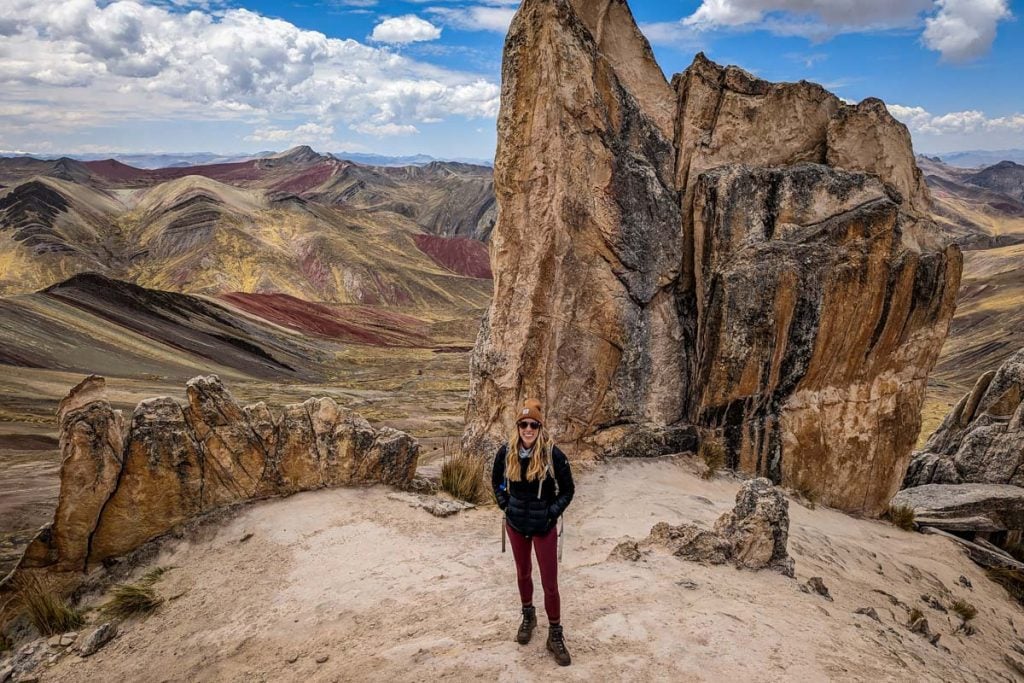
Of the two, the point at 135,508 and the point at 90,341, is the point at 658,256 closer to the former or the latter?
the point at 135,508

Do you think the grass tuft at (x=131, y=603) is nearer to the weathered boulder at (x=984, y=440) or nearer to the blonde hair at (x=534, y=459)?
the blonde hair at (x=534, y=459)

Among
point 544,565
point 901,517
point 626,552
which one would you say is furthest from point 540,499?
point 901,517

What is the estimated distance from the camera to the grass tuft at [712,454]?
11.6 metres

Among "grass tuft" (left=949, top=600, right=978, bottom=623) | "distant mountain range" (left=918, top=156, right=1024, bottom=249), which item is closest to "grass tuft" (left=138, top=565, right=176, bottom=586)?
"grass tuft" (left=949, top=600, right=978, bottom=623)

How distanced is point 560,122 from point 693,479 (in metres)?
6.58

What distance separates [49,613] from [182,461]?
2380mm

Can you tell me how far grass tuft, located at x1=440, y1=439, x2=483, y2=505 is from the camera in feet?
33.1

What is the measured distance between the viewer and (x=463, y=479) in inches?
405

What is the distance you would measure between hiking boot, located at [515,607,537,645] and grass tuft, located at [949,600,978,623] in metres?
6.85

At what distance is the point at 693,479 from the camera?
36.3 feet

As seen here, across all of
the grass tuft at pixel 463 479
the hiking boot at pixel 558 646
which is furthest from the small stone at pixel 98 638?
the hiking boot at pixel 558 646

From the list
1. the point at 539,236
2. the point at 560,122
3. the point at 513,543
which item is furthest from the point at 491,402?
the point at 513,543

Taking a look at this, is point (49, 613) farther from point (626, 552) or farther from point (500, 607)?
point (626, 552)

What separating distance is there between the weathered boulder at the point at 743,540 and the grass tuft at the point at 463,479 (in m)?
3.42
